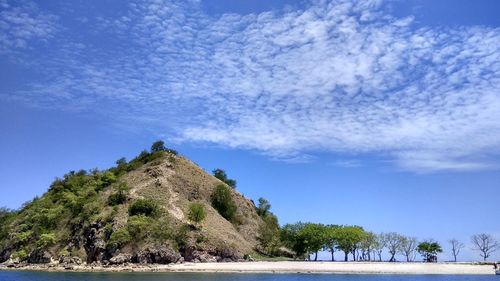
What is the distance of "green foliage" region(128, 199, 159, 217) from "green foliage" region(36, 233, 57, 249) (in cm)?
2350

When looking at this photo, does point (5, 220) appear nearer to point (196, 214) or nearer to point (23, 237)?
point (23, 237)

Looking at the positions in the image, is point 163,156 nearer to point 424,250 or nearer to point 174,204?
point 174,204

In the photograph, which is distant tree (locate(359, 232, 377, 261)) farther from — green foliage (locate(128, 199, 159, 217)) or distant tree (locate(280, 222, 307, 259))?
green foliage (locate(128, 199, 159, 217))

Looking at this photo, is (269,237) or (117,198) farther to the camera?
(269,237)

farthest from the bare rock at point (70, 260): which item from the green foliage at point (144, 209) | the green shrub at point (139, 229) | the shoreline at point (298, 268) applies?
the green foliage at point (144, 209)

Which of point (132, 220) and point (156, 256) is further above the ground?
point (132, 220)

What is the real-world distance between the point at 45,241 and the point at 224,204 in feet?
194

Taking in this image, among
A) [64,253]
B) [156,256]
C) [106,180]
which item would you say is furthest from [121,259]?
[106,180]

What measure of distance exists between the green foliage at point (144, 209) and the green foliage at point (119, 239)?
12.5 m

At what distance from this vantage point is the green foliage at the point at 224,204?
16662 centimetres

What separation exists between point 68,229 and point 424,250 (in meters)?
113

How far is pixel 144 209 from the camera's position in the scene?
139750 millimetres

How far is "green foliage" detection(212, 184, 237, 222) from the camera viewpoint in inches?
6560

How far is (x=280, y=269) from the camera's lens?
4183 inches
